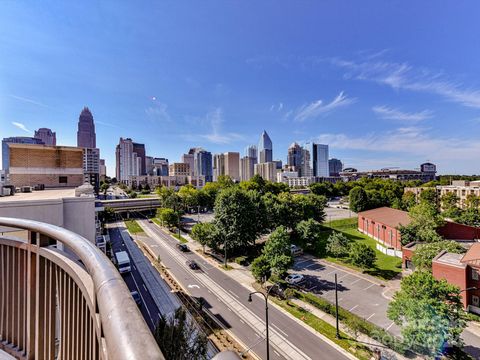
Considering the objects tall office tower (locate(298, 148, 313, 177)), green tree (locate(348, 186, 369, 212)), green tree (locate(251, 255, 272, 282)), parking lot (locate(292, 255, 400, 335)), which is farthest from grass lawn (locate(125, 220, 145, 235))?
tall office tower (locate(298, 148, 313, 177))

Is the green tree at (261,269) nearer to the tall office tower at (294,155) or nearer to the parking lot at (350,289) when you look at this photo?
the parking lot at (350,289)

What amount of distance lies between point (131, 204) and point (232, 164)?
339ft

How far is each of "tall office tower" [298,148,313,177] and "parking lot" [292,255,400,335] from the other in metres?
151

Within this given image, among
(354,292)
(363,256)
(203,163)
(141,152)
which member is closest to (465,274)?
(363,256)

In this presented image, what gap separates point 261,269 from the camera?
62.3ft

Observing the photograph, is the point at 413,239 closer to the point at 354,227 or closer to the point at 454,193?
the point at 354,227

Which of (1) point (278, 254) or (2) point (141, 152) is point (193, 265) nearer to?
(1) point (278, 254)

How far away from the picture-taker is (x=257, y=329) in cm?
1427

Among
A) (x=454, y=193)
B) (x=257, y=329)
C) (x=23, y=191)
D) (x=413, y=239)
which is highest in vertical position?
(x=23, y=191)

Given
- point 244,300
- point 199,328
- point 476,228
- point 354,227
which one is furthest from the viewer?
point 354,227

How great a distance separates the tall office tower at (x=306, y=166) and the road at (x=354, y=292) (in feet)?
494

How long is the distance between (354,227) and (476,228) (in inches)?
609

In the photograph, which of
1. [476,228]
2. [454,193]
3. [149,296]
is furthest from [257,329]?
[454,193]

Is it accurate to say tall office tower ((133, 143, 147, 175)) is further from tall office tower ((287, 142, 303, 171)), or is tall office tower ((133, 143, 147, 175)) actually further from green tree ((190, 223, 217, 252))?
green tree ((190, 223, 217, 252))
